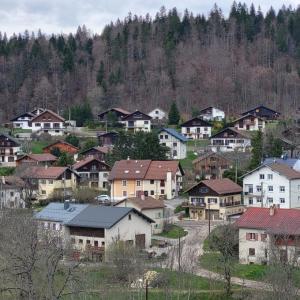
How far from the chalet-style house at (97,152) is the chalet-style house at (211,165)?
15.5 feet

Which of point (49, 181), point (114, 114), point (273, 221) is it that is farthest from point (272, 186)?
point (114, 114)

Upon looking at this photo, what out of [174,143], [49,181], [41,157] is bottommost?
[49,181]

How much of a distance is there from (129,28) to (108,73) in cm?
793

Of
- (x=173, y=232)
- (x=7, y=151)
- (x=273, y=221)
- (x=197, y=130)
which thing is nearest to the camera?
(x=273, y=221)

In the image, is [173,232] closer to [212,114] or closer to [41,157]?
[41,157]

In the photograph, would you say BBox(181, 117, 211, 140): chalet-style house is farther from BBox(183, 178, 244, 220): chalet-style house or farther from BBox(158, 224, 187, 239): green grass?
BBox(158, 224, 187, 239): green grass

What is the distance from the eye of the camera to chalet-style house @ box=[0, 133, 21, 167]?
1444 inches

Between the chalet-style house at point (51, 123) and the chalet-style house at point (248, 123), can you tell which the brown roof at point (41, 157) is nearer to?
the chalet-style house at point (51, 123)

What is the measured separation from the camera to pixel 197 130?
138ft

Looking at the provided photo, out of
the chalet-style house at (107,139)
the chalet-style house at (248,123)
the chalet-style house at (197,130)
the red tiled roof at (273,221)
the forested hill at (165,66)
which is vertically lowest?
the red tiled roof at (273,221)

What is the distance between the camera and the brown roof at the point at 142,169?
1209 inches

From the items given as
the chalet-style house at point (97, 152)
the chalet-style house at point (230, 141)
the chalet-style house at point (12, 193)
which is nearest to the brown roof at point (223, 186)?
the chalet-style house at point (12, 193)

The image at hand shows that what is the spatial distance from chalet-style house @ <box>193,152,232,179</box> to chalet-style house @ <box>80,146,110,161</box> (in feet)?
15.5

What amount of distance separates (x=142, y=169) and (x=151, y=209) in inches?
220
